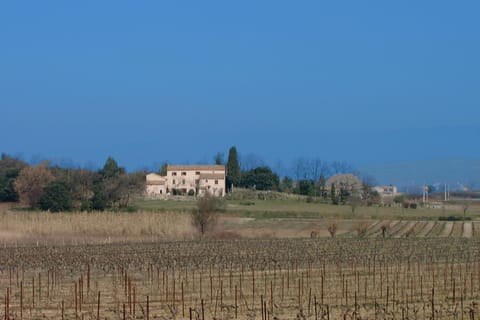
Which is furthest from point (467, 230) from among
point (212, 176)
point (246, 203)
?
point (212, 176)

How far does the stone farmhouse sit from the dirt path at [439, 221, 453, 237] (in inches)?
1538

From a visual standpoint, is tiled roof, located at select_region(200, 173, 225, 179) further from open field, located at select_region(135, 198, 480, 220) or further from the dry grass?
the dry grass

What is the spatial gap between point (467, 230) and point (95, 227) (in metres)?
26.1

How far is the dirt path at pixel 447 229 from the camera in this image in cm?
6297

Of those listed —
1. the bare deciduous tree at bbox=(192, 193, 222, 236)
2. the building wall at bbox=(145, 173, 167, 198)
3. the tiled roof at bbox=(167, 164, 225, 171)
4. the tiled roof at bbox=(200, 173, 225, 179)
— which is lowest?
the bare deciduous tree at bbox=(192, 193, 222, 236)

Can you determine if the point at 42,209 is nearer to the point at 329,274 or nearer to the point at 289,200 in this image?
the point at 289,200

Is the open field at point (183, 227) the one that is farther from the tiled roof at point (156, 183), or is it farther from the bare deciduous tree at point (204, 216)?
the tiled roof at point (156, 183)

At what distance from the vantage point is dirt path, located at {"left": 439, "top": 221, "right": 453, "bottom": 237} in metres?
63.0

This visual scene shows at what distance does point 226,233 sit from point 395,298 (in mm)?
37969

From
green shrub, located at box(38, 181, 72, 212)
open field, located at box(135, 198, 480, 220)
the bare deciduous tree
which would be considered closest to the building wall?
open field, located at box(135, 198, 480, 220)

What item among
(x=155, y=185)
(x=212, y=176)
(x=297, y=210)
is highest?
(x=212, y=176)

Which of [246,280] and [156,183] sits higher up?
[156,183]

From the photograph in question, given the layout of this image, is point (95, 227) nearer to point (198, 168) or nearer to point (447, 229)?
point (447, 229)

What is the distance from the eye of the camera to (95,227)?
6400 cm
